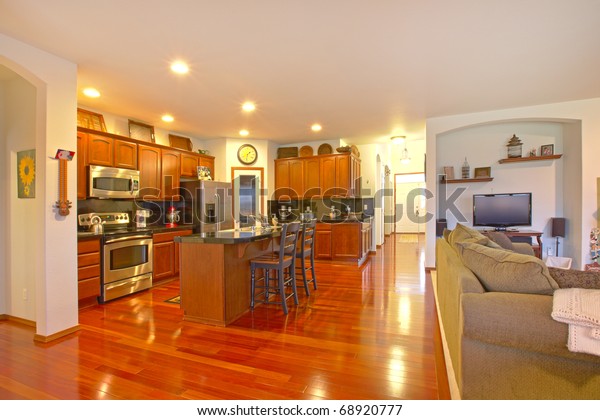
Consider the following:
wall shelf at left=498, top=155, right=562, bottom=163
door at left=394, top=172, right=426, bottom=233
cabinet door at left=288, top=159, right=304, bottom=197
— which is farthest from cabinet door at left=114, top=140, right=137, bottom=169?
door at left=394, top=172, right=426, bottom=233

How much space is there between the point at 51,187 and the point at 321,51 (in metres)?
2.69

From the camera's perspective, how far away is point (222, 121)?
5117 mm

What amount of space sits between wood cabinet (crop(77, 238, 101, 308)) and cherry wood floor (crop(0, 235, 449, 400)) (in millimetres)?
179

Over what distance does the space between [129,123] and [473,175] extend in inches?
229

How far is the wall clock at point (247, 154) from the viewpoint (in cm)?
651

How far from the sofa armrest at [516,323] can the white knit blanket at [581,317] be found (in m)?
0.03

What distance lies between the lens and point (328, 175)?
6.50 meters

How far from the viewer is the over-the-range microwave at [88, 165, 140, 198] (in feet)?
12.9

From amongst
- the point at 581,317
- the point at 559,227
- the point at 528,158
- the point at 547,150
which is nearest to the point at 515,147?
the point at 528,158

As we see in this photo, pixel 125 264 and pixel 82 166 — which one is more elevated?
pixel 82 166

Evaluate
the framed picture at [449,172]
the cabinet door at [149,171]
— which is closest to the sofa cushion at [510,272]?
the framed picture at [449,172]

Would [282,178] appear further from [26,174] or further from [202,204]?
[26,174]

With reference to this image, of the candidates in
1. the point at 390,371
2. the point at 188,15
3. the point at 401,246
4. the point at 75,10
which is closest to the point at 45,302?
the point at 75,10

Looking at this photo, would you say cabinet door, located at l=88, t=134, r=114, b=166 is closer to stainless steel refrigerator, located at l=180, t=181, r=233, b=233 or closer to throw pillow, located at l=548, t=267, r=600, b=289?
stainless steel refrigerator, located at l=180, t=181, r=233, b=233
